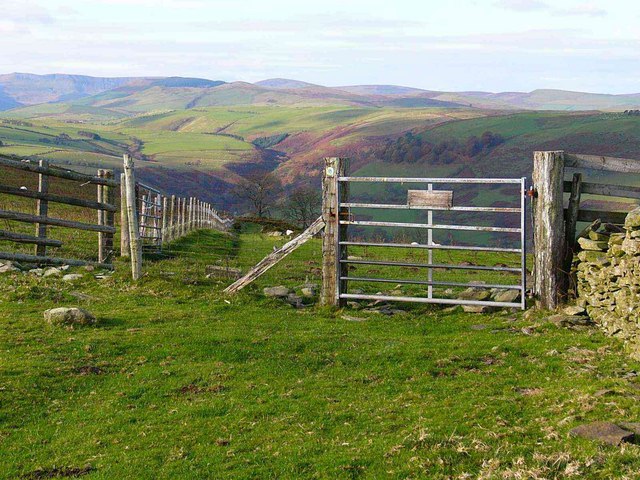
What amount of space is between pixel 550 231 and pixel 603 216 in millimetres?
978

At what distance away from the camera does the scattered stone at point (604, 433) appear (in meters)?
6.84

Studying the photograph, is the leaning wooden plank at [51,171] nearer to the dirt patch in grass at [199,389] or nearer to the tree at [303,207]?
the dirt patch in grass at [199,389]

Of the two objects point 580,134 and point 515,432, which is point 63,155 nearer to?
point 580,134

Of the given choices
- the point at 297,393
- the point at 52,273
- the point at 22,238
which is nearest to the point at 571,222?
the point at 297,393

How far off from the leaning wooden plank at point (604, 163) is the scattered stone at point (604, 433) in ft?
22.1

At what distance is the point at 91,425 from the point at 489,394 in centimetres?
484

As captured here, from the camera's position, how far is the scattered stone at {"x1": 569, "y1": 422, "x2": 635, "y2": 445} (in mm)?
6844

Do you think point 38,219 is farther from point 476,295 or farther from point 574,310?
point 574,310

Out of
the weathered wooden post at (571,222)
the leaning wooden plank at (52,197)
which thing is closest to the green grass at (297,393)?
the weathered wooden post at (571,222)

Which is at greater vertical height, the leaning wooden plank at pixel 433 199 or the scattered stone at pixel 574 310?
the leaning wooden plank at pixel 433 199

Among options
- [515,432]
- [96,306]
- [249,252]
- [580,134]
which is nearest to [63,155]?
[580,134]

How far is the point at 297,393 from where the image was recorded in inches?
364

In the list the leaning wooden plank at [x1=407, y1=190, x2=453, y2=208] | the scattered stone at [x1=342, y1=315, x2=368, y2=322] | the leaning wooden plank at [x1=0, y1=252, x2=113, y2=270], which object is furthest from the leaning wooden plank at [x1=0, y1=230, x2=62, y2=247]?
the leaning wooden plank at [x1=407, y1=190, x2=453, y2=208]

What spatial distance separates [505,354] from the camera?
35.6 ft
